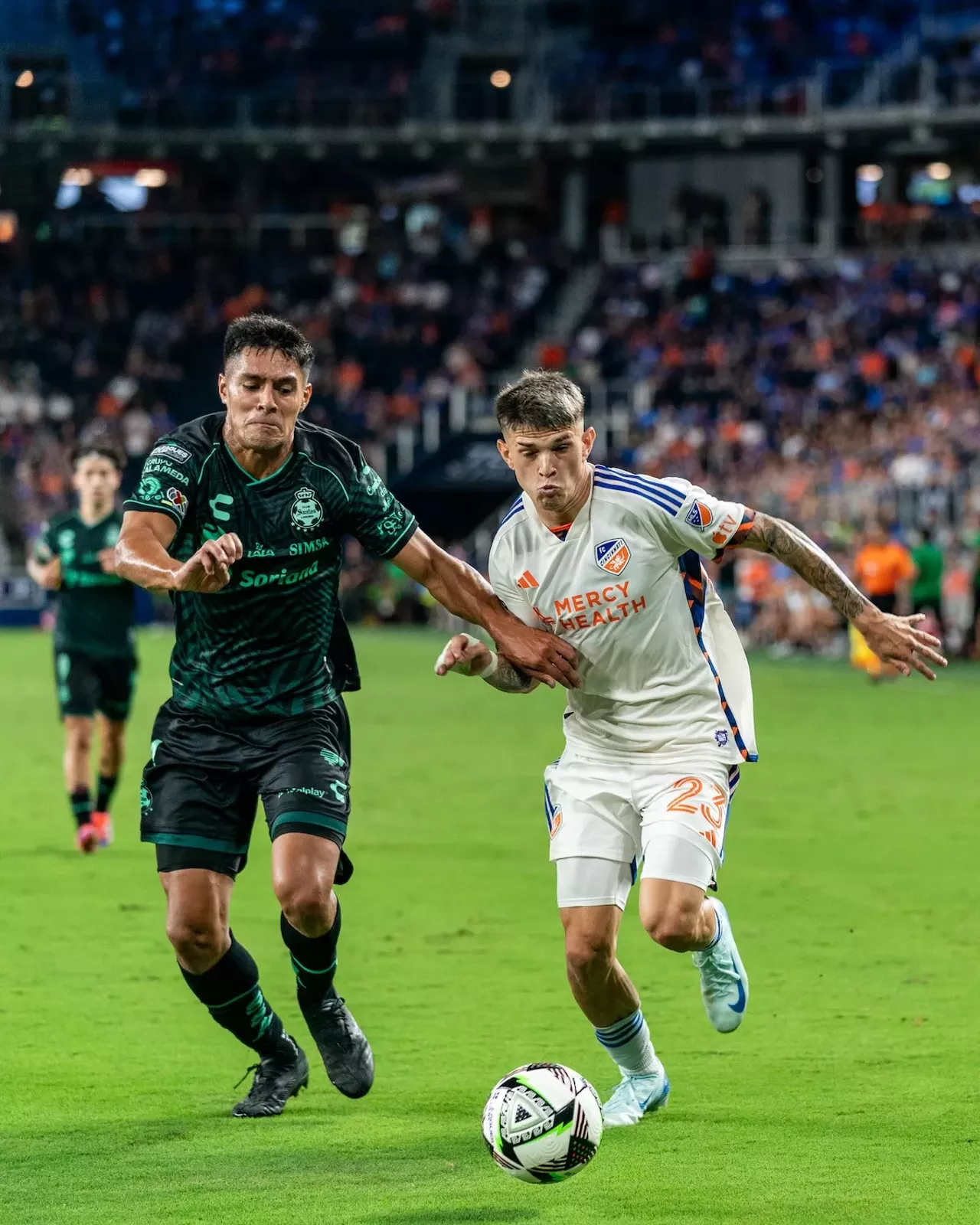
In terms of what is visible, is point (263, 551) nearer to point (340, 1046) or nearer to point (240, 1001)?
point (240, 1001)

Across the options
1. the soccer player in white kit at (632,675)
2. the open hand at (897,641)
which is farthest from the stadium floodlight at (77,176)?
the open hand at (897,641)

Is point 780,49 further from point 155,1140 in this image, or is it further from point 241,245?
point 155,1140

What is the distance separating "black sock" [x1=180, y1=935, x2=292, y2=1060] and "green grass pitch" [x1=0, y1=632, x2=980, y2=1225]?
0.24m

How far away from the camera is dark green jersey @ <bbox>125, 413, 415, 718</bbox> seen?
20.0 ft

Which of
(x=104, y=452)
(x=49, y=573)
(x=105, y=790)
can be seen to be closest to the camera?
(x=104, y=452)

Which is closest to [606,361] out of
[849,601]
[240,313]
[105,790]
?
[240,313]

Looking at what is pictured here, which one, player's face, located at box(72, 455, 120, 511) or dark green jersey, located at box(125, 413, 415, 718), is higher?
dark green jersey, located at box(125, 413, 415, 718)

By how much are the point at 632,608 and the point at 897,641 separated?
2.75 feet

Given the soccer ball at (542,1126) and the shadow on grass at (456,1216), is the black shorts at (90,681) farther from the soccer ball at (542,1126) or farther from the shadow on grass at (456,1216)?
the shadow on grass at (456,1216)

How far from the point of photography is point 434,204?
4928 centimetres

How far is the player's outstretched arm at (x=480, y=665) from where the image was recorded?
5.92m

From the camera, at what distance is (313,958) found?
607 centimetres

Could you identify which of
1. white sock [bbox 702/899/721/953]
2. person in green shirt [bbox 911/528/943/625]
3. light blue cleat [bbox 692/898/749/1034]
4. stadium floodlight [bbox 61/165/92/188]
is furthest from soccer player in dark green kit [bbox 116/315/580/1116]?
stadium floodlight [bbox 61/165/92/188]

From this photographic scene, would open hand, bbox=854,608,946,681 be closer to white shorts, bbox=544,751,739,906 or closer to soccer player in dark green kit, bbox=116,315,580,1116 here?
white shorts, bbox=544,751,739,906
